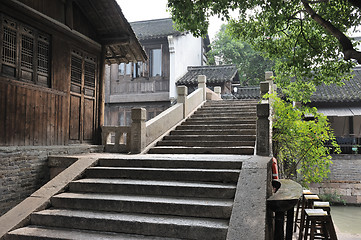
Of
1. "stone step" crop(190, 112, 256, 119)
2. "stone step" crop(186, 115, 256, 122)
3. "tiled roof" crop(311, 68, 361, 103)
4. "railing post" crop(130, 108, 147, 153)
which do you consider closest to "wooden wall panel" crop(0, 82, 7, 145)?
"railing post" crop(130, 108, 147, 153)

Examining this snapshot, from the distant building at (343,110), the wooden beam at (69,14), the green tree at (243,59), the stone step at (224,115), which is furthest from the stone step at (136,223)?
the green tree at (243,59)

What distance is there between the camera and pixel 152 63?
656 inches

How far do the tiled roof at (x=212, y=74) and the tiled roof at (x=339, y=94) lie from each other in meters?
4.99

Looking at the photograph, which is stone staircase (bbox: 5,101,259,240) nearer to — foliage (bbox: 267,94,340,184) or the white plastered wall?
foliage (bbox: 267,94,340,184)

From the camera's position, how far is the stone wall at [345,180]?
14492 millimetres

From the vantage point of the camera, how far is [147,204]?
4625mm

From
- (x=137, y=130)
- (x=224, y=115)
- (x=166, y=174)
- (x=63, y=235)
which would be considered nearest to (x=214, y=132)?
(x=224, y=115)

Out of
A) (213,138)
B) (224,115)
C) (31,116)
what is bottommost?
(213,138)

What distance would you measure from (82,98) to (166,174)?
4105 millimetres

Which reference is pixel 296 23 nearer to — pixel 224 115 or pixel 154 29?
pixel 224 115

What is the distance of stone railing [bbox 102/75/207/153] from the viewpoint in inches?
299

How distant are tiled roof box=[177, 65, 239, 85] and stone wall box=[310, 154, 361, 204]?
24.2 feet

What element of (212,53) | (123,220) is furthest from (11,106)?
(212,53)

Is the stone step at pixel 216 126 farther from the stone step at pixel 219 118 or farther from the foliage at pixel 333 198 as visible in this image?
the foliage at pixel 333 198
